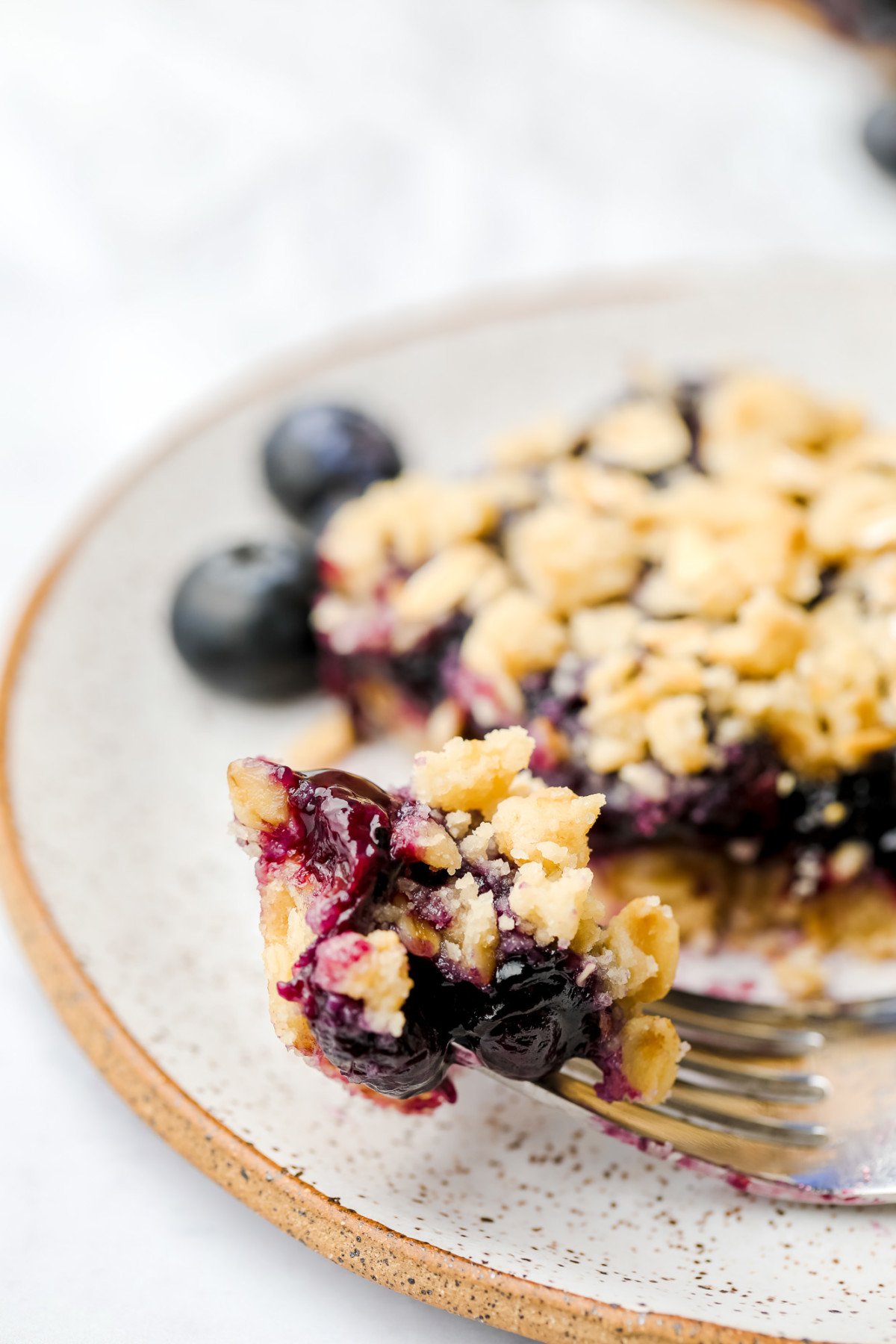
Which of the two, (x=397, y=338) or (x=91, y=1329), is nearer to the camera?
(x=91, y=1329)

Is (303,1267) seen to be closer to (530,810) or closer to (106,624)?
(530,810)

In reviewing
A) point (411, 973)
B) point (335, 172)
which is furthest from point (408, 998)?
point (335, 172)

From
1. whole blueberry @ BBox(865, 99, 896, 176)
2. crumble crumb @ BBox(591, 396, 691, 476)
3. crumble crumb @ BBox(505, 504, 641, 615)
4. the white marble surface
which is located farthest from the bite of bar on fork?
whole blueberry @ BBox(865, 99, 896, 176)

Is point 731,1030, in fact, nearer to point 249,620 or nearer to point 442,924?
point 442,924

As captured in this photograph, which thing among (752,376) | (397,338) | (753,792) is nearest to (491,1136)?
(753,792)

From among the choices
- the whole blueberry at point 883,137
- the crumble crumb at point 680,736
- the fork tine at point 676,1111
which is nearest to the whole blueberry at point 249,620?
the crumble crumb at point 680,736

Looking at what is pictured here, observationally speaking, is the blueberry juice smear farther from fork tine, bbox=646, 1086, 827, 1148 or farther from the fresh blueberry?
fork tine, bbox=646, 1086, 827, 1148
